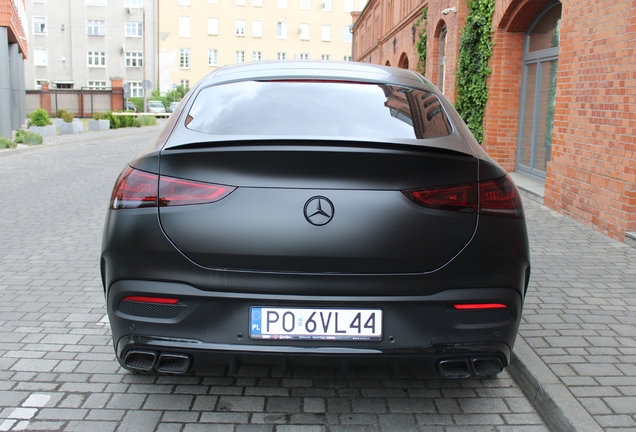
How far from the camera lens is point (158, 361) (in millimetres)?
3047

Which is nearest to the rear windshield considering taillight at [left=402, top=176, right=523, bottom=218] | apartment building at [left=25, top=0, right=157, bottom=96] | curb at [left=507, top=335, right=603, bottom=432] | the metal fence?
taillight at [left=402, top=176, right=523, bottom=218]

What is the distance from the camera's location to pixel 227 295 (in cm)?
288

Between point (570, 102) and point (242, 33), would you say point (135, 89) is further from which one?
point (570, 102)

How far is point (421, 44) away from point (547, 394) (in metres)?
19.7

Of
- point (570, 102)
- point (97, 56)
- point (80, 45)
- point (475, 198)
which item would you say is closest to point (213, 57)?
point (97, 56)

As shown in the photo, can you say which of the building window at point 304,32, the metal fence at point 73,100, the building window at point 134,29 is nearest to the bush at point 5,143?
the metal fence at point 73,100

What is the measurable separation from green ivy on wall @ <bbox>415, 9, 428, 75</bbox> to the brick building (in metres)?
6.10

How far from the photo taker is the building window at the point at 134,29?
238ft

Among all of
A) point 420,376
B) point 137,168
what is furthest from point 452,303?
point 137,168

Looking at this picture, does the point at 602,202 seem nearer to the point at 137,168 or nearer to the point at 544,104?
the point at 544,104

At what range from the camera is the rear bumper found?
289 cm

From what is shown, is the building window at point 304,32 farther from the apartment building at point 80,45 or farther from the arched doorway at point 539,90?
the arched doorway at point 539,90

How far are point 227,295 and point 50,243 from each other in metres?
5.08

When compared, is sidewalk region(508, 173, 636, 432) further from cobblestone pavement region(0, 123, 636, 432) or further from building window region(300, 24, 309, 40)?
building window region(300, 24, 309, 40)
